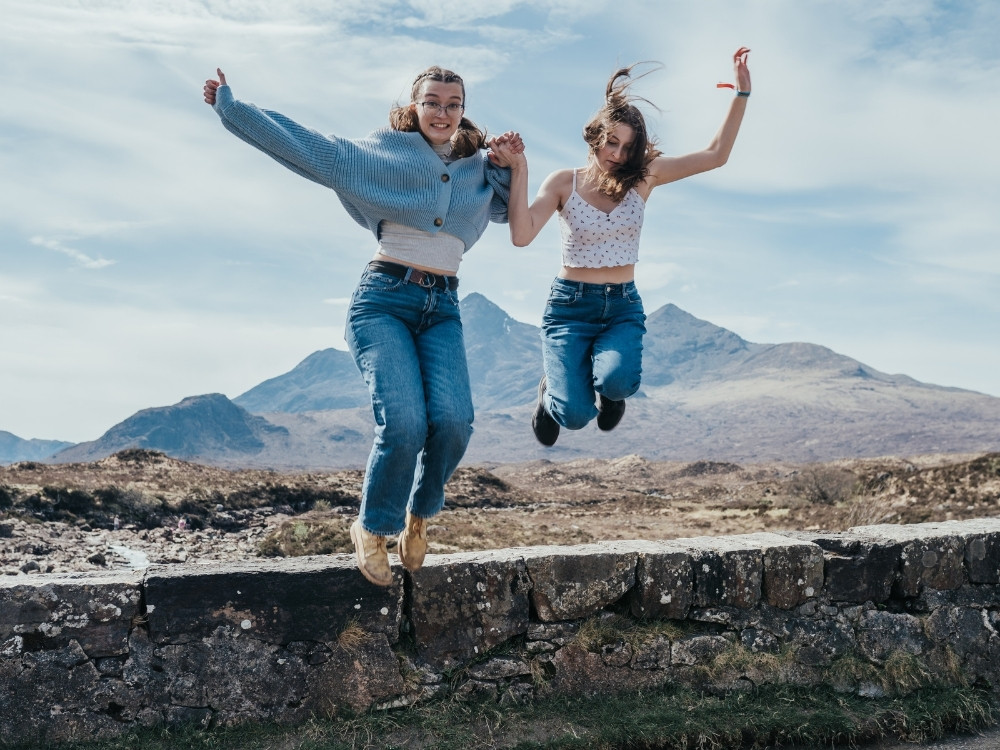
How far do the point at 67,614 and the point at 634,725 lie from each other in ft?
10.7

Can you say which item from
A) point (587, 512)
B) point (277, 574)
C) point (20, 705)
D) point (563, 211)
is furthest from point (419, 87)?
point (587, 512)

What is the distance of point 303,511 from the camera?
21109 mm

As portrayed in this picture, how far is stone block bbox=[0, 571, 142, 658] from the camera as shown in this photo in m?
4.77

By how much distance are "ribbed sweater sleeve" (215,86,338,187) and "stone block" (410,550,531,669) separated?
2.34 meters

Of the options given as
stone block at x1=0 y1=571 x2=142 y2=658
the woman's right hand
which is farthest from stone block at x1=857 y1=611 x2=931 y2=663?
the woman's right hand

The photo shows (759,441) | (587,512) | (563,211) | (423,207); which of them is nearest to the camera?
(423,207)

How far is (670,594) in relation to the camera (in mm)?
5516

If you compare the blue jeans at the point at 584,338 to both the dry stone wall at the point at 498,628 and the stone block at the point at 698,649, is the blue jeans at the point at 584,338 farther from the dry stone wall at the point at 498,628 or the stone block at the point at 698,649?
the stone block at the point at 698,649

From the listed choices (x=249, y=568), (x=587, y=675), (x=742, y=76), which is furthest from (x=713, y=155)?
(x=249, y=568)

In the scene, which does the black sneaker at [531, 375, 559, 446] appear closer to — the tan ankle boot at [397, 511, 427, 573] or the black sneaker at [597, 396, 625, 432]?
the black sneaker at [597, 396, 625, 432]

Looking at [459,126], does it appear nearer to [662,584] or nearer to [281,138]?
[281,138]

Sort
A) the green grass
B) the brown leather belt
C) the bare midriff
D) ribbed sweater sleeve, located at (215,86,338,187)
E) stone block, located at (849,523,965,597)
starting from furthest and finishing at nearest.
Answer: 1. stone block, located at (849,523,965,597)
2. the bare midriff
3. the green grass
4. the brown leather belt
5. ribbed sweater sleeve, located at (215,86,338,187)

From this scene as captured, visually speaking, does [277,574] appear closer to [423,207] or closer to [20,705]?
[20,705]

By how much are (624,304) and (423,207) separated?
1.54m
